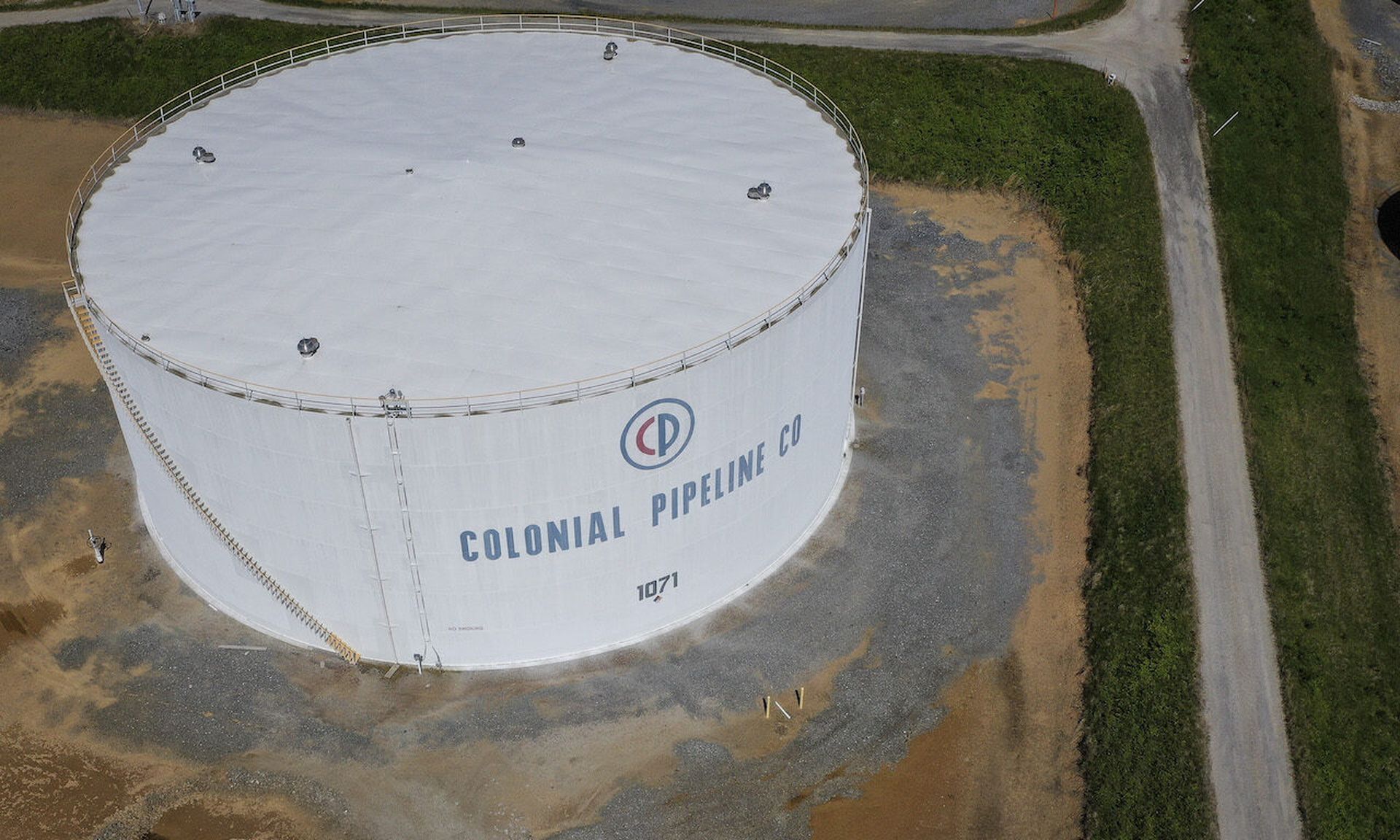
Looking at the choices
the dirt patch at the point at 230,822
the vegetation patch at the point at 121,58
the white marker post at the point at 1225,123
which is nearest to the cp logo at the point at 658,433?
the dirt patch at the point at 230,822

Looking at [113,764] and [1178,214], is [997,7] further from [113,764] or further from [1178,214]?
[113,764]

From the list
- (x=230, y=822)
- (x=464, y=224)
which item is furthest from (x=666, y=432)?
(x=230, y=822)

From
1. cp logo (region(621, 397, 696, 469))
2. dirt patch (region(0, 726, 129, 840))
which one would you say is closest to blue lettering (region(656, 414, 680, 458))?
cp logo (region(621, 397, 696, 469))

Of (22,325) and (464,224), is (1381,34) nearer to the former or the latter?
(464,224)

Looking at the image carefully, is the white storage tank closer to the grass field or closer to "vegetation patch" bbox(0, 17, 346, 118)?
the grass field

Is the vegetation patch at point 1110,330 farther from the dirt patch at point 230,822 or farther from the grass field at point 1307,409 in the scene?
the dirt patch at point 230,822

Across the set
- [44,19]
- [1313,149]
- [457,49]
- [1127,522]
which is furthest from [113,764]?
[1313,149]
